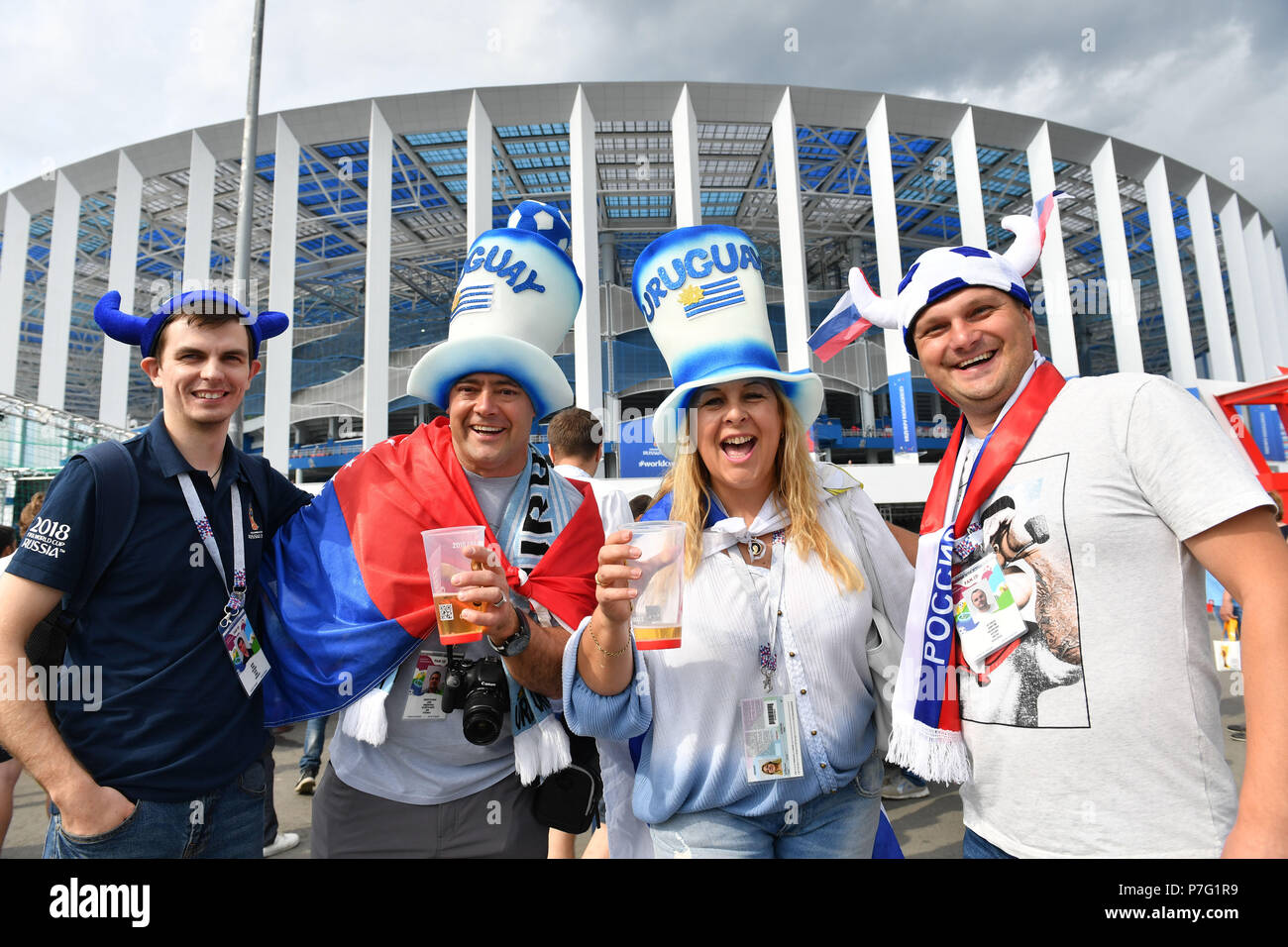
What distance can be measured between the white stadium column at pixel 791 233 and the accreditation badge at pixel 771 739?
18.0 meters

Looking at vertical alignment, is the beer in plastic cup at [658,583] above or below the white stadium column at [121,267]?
below

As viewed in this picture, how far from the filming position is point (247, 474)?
219 cm

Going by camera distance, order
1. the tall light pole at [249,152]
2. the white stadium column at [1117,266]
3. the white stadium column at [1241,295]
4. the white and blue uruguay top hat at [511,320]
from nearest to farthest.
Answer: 1. the white and blue uruguay top hat at [511,320]
2. the tall light pole at [249,152]
3. the white stadium column at [1117,266]
4. the white stadium column at [1241,295]

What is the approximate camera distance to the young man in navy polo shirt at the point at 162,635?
1666mm

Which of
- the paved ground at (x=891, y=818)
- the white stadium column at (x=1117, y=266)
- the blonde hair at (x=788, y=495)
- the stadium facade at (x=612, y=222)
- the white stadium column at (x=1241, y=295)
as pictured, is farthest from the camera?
the white stadium column at (x=1241, y=295)

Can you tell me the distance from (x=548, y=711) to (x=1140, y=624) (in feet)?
5.35

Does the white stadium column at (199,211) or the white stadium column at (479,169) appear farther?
the white stadium column at (199,211)

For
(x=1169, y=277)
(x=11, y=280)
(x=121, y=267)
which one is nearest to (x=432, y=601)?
(x=121, y=267)

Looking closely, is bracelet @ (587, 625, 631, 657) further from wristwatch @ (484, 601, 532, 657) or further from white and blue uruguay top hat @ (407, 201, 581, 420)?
white and blue uruguay top hat @ (407, 201, 581, 420)

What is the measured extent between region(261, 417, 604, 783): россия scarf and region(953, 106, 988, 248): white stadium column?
21.0 m

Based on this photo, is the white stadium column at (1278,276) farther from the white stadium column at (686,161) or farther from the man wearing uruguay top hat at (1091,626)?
the man wearing uruguay top hat at (1091,626)

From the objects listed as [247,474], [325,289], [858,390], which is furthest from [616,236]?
[247,474]

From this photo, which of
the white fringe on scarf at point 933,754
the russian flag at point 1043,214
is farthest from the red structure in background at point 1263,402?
the white fringe on scarf at point 933,754

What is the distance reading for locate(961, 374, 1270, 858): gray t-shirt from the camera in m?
1.37
